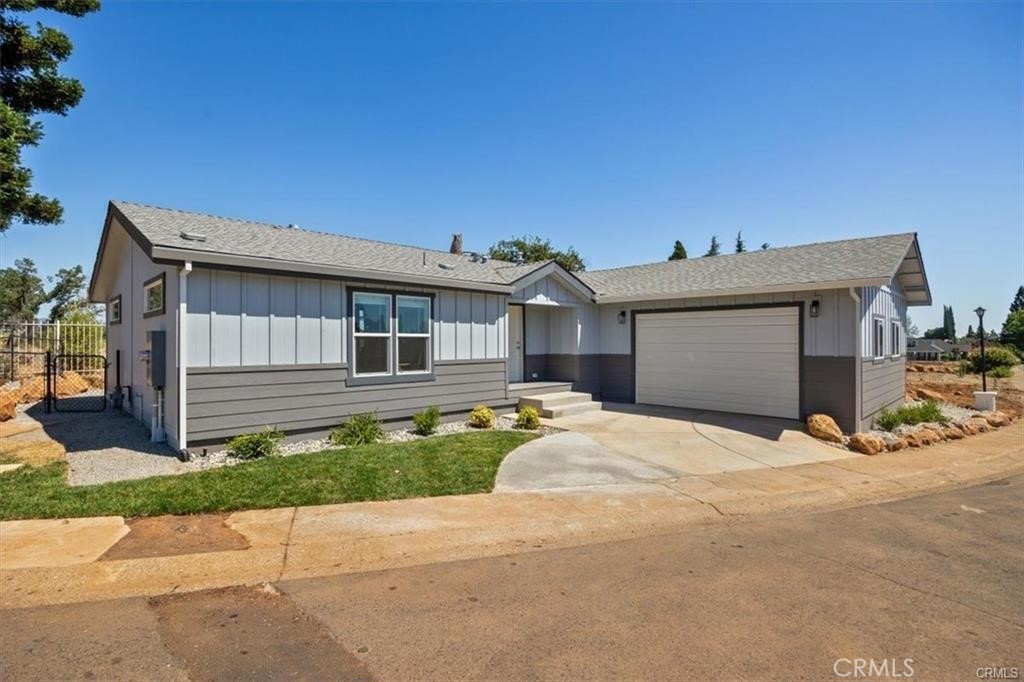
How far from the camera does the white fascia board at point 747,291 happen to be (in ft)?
32.3

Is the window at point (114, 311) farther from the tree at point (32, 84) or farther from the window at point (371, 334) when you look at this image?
the window at point (371, 334)

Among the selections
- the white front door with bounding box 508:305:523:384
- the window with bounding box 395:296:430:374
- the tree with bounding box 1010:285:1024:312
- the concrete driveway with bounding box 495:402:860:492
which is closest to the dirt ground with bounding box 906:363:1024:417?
the concrete driveway with bounding box 495:402:860:492

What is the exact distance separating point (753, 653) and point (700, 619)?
1.44 ft

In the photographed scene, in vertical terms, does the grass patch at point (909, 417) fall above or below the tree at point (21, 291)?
below

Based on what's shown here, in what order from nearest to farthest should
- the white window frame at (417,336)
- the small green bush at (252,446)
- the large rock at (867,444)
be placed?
the small green bush at (252,446)
the large rock at (867,444)
the white window frame at (417,336)

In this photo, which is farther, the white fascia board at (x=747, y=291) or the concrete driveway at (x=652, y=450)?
the white fascia board at (x=747, y=291)

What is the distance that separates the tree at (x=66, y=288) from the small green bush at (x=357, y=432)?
3058cm

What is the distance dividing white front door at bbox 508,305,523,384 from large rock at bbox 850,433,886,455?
792 centimetres

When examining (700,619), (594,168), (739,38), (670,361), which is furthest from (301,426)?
(594,168)

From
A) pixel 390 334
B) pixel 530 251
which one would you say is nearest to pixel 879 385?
pixel 390 334

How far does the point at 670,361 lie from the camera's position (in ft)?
43.8

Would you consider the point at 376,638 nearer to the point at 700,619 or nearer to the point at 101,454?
the point at 700,619

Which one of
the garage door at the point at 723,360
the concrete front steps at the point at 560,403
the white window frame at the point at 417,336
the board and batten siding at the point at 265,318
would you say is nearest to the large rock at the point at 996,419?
the garage door at the point at 723,360

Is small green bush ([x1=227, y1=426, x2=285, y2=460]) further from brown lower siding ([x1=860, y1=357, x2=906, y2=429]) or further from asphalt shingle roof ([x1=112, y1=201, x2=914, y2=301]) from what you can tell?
brown lower siding ([x1=860, y1=357, x2=906, y2=429])
